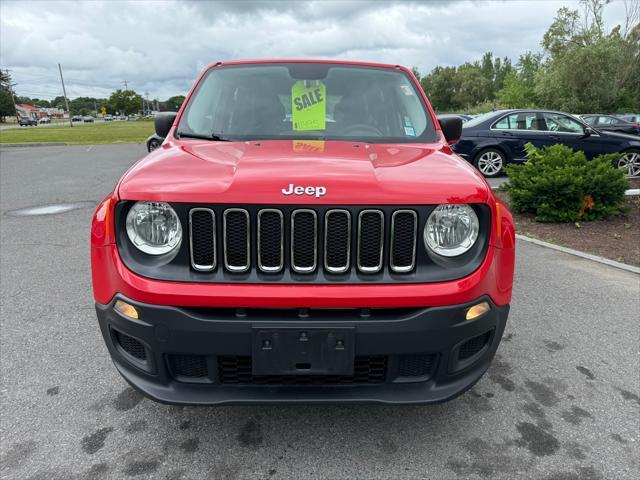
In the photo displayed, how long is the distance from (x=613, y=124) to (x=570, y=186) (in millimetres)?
14446

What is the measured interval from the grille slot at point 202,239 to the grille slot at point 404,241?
2.40ft

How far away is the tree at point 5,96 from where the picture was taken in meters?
87.9

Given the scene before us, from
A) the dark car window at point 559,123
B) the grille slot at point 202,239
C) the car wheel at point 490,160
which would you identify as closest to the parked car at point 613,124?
the dark car window at point 559,123

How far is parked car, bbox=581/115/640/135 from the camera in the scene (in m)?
17.5

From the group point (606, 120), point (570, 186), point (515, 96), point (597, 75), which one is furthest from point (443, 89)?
point (570, 186)

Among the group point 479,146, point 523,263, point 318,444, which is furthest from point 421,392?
point 479,146

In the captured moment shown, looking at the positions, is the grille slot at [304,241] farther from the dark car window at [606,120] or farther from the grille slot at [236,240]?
the dark car window at [606,120]

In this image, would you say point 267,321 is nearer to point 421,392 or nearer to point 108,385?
point 421,392

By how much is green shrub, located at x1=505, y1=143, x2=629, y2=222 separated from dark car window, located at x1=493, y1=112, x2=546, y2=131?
371cm

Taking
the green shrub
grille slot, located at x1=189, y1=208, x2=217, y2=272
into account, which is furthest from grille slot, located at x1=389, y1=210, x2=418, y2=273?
the green shrub

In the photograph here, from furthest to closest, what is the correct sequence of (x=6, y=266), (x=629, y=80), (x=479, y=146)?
(x=629, y=80) < (x=479, y=146) < (x=6, y=266)

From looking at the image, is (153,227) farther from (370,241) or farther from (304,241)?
(370,241)

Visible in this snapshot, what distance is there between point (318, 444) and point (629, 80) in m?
40.7

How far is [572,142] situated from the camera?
10.6 m
